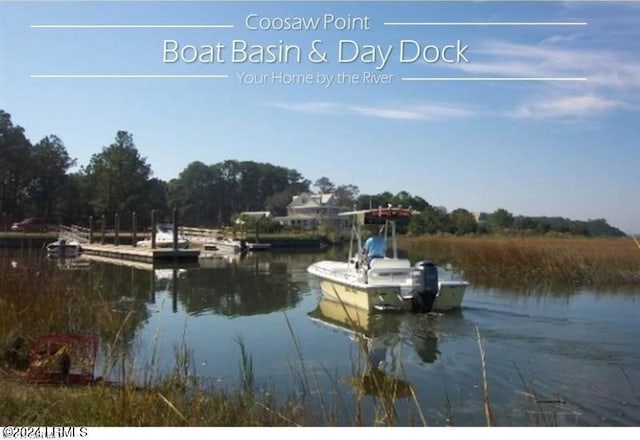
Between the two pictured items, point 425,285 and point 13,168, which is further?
point 13,168

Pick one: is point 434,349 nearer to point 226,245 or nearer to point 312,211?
point 312,211

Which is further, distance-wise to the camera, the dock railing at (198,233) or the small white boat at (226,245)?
the dock railing at (198,233)

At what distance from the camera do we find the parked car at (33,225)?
2504cm

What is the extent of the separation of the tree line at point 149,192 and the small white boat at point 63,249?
128cm

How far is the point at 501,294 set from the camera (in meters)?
13.9

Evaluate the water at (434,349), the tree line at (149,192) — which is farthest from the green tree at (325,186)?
the water at (434,349)

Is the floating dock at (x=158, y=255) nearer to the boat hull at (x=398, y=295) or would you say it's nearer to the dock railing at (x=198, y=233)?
the dock railing at (x=198, y=233)

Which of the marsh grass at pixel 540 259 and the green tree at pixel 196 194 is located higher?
the green tree at pixel 196 194

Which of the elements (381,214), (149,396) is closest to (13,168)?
(381,214)

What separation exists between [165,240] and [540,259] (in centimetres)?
2064

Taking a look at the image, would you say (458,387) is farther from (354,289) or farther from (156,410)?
(354,289)

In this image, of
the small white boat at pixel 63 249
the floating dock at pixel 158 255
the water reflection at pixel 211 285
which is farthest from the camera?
the small white boat at pixel 63 249

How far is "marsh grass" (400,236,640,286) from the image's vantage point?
51.9 feet

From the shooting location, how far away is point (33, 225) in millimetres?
26156
